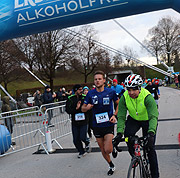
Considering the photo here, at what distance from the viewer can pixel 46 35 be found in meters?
29.1

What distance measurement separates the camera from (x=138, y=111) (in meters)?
3.67

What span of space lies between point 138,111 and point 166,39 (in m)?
61.1

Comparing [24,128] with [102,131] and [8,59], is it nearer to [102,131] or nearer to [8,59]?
[102,131]

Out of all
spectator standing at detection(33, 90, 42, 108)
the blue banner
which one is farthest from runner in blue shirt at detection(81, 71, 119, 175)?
spectator standing at detection(33, 90, 42, 108)

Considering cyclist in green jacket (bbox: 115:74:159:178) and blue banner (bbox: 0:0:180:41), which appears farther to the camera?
blue banner (bbox: 0:0:180:41)

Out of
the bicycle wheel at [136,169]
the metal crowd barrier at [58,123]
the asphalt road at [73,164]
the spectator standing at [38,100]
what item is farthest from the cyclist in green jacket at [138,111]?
the spectator standing at [38,100]

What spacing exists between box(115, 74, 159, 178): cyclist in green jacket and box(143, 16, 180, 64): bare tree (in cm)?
5847

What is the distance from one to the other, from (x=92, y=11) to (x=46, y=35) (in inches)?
975

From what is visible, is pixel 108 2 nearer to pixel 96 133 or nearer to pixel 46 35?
pixel 96 133

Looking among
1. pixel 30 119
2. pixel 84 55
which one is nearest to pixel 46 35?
pixel 84 55

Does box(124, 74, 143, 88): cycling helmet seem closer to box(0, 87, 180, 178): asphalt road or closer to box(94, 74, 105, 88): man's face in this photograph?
box(94, 74, 105, 88): man's face

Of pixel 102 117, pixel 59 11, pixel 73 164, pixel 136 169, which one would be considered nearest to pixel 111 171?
pixel 102 117

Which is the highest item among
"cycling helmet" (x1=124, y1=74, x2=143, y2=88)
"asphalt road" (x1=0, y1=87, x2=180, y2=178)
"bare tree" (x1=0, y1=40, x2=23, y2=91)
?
"bare tree" (x1=0, y1=40, x2=23, y2=91)

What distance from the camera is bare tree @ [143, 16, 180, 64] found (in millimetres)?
59031
